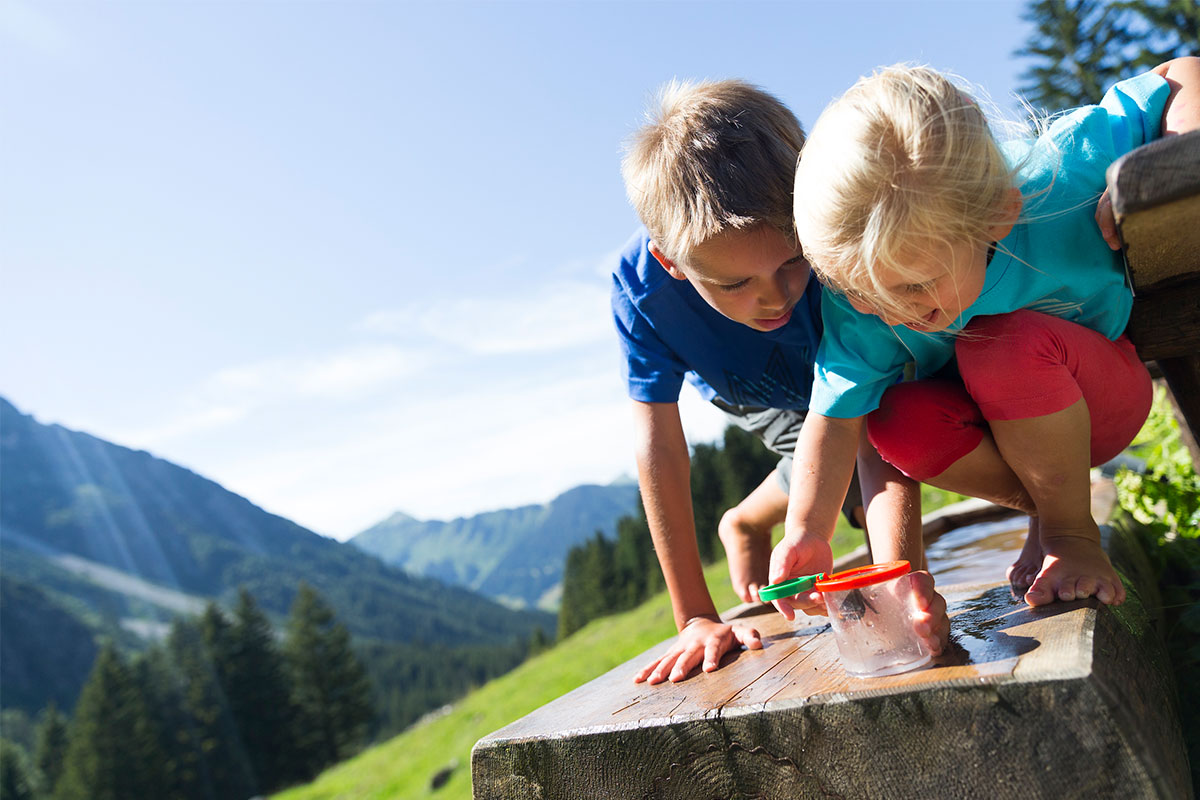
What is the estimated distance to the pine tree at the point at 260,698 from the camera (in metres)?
54.8

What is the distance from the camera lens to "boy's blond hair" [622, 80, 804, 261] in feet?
6.72

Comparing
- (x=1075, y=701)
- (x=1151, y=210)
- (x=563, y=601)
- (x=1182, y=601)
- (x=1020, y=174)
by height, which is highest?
(x=1020, y=174)

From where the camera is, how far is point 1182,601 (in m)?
2.64

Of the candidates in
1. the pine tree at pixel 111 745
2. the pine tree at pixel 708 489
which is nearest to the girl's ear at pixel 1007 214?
the pine tree at pixel 708 489

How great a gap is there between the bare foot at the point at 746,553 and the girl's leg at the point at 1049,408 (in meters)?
1.18

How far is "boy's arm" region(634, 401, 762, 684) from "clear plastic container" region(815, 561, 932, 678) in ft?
2.00

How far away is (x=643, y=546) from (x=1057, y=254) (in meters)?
52.1

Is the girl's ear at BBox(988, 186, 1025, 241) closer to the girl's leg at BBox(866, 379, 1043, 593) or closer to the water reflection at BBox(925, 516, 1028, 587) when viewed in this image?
the girl's leg at BBox(866, 379, 1043, 593)

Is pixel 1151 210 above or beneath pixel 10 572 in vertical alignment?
beneath

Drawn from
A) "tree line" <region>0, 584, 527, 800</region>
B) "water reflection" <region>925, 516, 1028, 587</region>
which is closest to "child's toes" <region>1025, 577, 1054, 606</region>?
"water reflection" <region>925, 516, 1028, 587</region>

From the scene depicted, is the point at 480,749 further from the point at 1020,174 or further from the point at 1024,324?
the point at 1020,174

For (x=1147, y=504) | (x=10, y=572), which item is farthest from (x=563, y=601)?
(x=10, y=572)

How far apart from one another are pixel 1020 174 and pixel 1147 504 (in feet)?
8.99

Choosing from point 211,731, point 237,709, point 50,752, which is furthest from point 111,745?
point 50,752
